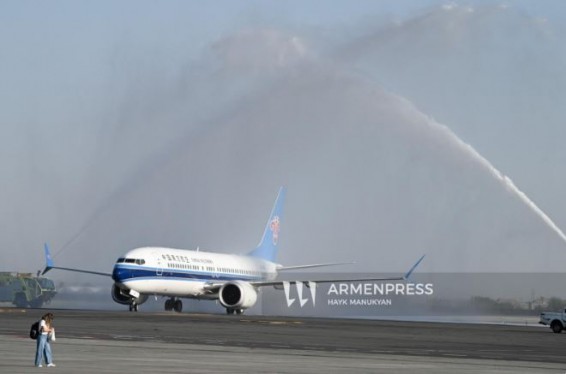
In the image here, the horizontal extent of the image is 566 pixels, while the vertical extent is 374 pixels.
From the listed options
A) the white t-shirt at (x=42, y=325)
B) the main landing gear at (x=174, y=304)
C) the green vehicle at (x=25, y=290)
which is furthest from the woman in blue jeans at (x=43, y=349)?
the green vehicle at (x=25, y=290)

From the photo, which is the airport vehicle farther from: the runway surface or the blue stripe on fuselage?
the blue stripe on fuselage

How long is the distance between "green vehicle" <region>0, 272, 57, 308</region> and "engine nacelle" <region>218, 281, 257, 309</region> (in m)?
25.8

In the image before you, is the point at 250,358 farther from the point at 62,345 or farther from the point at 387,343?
the point at 387,343

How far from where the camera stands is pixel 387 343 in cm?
4619

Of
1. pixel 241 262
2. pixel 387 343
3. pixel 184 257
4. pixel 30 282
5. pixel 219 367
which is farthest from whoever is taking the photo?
pixel 30 282

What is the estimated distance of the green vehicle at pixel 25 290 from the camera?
11019 cm

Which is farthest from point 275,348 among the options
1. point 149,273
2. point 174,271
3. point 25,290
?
point 25,290

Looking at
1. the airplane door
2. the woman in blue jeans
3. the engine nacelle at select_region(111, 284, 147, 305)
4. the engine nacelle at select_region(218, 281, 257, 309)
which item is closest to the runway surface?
the woman in blue jeans

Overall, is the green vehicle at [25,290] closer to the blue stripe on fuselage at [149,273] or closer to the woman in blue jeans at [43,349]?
the blue stripe on fuselage at [149,273]

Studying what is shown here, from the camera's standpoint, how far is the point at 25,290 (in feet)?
365

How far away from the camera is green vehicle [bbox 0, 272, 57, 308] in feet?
362

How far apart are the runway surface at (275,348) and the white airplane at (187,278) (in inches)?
766

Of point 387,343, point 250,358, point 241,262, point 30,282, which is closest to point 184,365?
point 250,358

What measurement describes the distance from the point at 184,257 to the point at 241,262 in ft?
38.6
